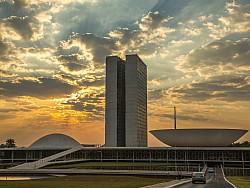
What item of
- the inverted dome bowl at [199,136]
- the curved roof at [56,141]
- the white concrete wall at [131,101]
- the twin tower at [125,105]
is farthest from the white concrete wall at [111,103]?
the inverted dome bowl at [199,136]

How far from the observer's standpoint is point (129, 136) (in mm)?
142000

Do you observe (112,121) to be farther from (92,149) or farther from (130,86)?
(92,149)

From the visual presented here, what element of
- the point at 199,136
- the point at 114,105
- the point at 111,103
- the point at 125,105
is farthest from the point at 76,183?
the point at 125,105

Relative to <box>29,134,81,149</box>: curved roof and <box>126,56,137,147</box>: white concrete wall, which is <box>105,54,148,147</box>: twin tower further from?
<box>29,134,81,149</box>: curved roof

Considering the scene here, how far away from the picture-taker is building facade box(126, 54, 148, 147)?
14225 cm

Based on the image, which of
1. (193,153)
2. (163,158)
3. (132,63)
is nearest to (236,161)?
(193,153)

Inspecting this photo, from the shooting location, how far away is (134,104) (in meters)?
146

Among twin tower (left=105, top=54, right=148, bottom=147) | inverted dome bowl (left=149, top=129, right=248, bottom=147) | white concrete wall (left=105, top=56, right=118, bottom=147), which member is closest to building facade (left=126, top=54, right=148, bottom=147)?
twin tower (left=105, top=54, right=148, bottom=147)

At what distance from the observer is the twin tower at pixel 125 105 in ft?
469

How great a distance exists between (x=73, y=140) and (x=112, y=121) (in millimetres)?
20721

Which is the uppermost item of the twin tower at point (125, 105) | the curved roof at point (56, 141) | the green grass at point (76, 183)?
the twin tower at point (125, 105)

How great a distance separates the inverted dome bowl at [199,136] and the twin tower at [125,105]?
45.0 metres

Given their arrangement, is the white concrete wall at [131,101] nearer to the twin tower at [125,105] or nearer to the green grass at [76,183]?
the twin tower at [125,105]

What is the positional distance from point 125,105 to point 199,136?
202ft
